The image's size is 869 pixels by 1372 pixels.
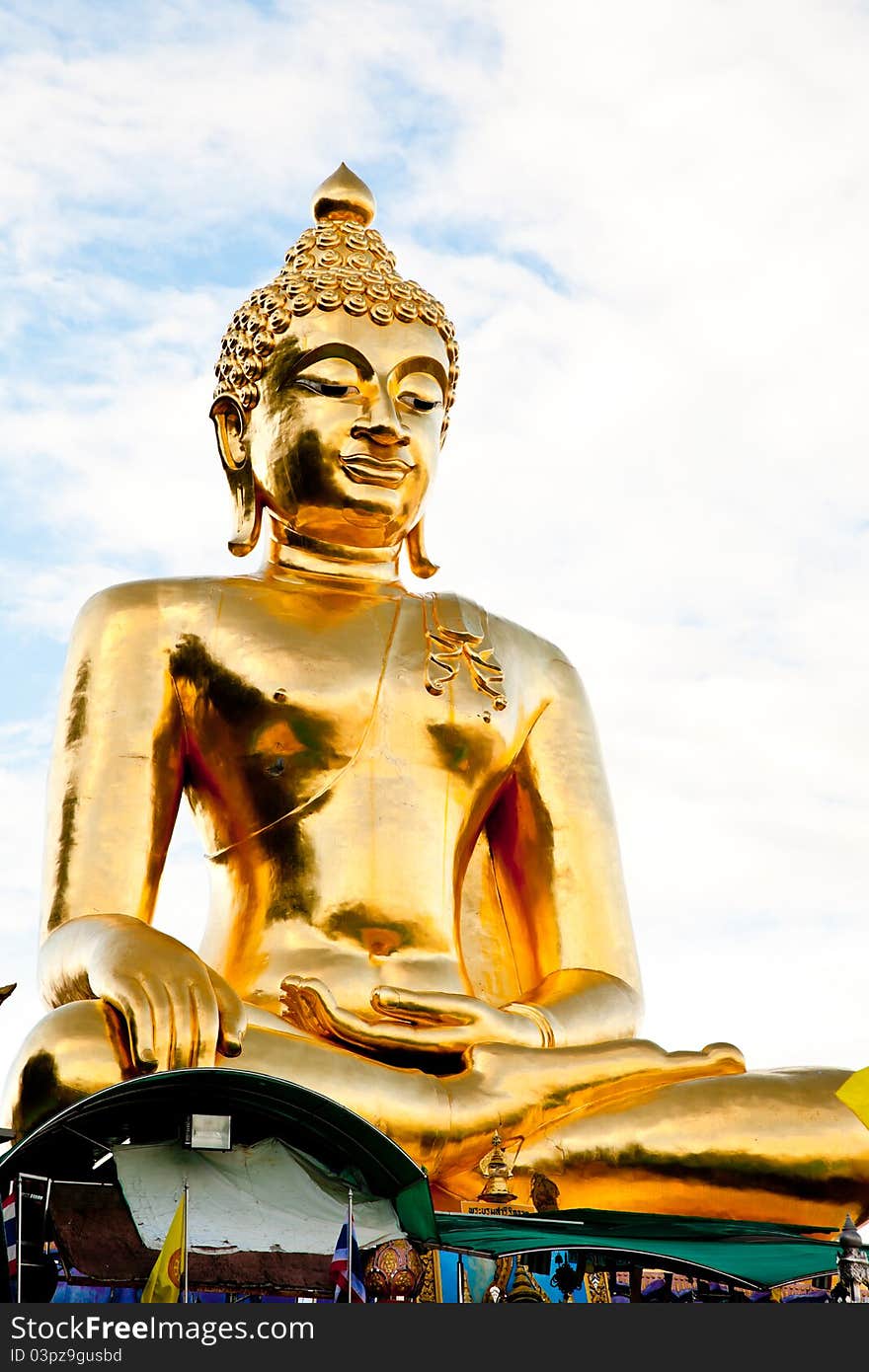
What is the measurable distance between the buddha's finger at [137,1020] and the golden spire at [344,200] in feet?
11.9

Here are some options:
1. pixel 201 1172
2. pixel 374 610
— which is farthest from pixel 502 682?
pixel 201 1172

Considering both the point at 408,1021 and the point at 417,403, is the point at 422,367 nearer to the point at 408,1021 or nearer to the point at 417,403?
the point at 417,403

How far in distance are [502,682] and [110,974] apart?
2.17 meters

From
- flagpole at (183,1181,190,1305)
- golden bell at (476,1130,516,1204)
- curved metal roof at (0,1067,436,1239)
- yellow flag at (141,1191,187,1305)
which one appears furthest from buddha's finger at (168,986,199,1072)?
golden bell at (476,1130,516,1204)

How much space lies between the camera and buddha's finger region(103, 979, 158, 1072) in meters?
5.99

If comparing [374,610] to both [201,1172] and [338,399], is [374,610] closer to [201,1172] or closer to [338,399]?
[338,399]

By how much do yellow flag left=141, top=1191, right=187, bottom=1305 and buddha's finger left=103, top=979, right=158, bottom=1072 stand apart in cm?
67

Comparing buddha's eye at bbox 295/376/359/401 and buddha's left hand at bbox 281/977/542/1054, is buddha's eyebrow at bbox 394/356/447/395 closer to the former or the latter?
buddha's eye at bbox 295/376/359/401

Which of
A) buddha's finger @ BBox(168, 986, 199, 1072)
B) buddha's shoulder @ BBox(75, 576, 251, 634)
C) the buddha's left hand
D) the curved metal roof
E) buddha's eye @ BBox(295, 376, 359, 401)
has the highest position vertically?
buddha's eye @ BBox(295, 376, 359, 401)

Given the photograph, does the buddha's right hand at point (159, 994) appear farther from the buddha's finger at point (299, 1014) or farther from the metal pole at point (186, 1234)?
the buddha's finger at point (299, 1014)

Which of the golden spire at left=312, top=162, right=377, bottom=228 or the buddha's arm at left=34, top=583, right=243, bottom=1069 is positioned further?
the golden spire at left=312, top=162, right=377, bottom=228

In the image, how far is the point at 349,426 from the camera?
778 cm

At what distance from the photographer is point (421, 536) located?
8312mm

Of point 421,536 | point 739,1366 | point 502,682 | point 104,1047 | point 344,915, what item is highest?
point 421,536
